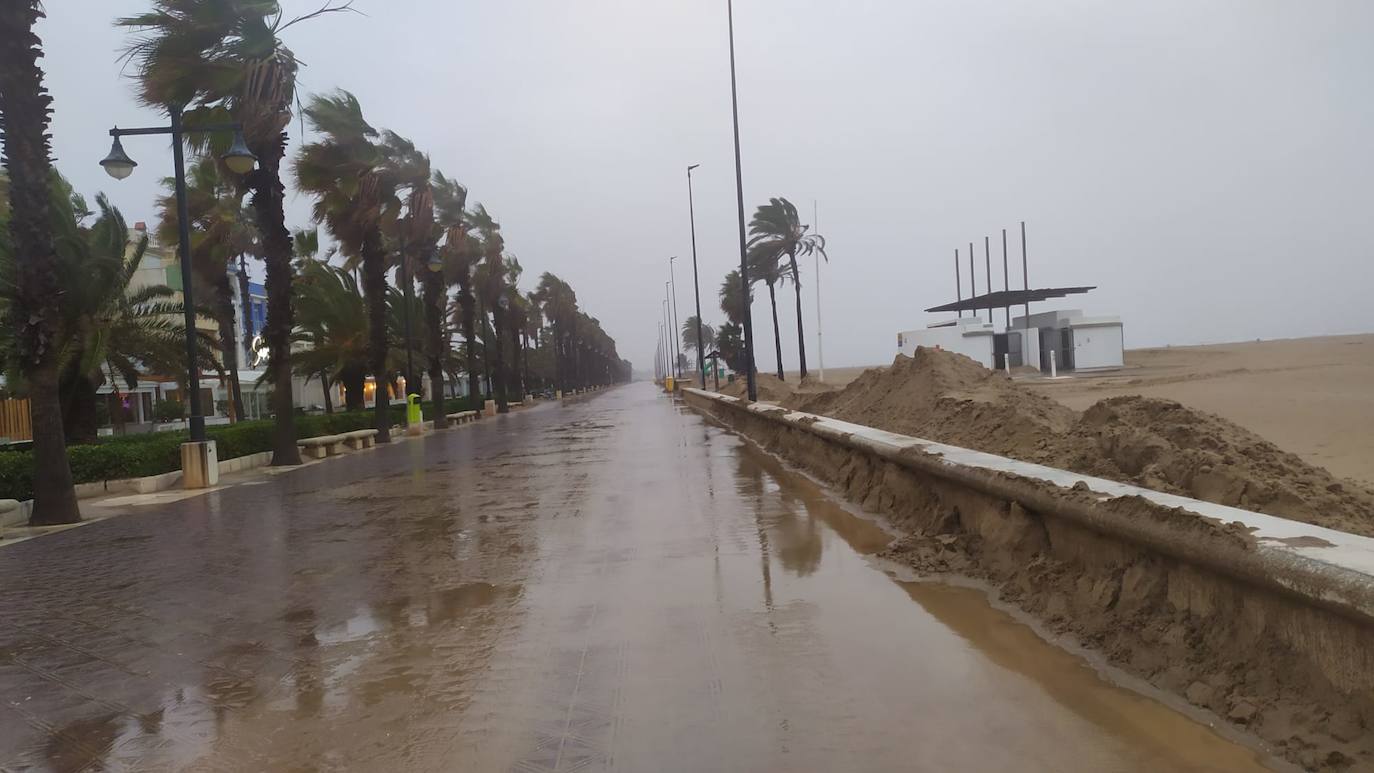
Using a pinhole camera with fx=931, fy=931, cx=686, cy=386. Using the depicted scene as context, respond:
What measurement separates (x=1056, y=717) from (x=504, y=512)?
328 inches

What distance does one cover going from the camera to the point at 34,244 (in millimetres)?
12711

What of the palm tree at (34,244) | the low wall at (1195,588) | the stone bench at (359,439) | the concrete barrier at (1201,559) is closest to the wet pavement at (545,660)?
the low wall at (1195,588)

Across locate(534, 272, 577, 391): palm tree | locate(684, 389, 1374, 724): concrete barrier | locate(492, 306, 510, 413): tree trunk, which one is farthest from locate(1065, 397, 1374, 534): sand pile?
locate(534, 272, 577, 391): palm tree

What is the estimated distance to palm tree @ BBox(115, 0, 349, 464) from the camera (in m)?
18.3

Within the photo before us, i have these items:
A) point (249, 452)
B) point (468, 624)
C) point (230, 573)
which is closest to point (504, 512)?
point (230, 573)

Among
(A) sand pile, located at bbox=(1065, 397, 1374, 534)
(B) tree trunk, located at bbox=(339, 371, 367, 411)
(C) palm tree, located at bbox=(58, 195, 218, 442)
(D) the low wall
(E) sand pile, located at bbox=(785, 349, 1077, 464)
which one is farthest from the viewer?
(B) tree trunk, located at bbox=(339, 371, 367, 411)

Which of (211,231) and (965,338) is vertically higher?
(211,231)

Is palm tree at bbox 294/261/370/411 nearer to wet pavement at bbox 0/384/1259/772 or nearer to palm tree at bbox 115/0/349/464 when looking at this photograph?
palm tree at bbox 115/0/349/464

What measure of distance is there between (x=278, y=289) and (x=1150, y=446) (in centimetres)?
1956

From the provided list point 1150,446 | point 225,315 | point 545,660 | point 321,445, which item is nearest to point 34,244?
point 545,660

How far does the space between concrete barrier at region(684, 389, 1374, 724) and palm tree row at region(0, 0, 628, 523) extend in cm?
1235

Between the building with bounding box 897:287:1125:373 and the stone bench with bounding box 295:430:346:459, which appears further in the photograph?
the building with bounding box 897:287:1125:373

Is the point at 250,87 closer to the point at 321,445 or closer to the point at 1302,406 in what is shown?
the point at 321,445

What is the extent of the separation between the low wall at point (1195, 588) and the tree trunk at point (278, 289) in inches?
692
